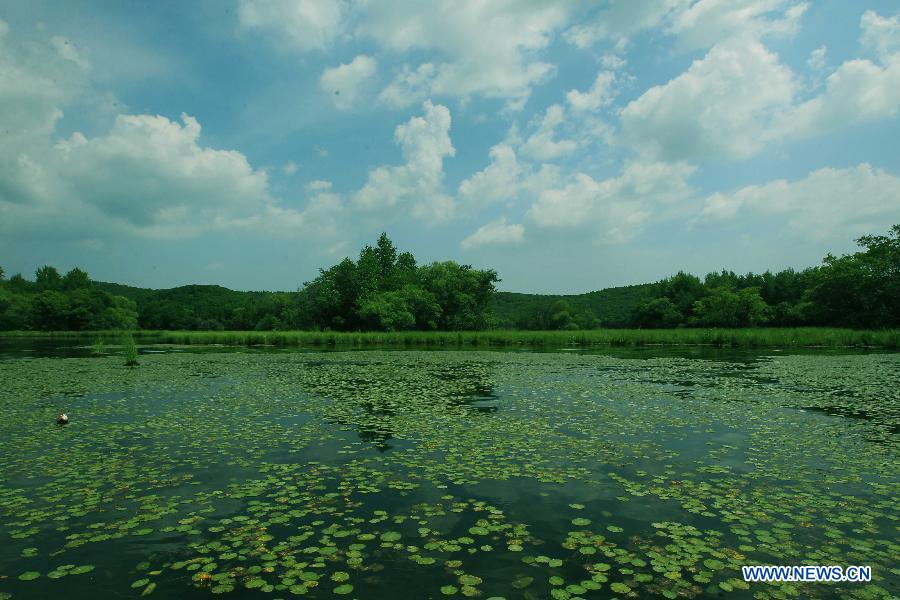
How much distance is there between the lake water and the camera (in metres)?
4.64

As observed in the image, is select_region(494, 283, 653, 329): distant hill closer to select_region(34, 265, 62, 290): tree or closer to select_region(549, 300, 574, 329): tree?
select_region(549, 300, 574, 329): tree

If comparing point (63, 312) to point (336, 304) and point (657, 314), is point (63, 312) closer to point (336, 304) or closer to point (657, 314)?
point (336, 304)

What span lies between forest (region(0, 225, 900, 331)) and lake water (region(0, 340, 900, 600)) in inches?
2022

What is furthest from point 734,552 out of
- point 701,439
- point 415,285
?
point 415,285

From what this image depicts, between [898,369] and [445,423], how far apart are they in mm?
22276

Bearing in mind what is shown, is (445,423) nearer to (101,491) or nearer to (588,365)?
(101,491)

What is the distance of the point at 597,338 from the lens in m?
46.7

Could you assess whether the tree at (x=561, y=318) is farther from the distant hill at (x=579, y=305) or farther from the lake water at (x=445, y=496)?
the lake water at (x=445, y=496)

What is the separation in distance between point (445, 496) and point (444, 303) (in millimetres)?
66094

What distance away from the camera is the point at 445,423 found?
37.6 ft

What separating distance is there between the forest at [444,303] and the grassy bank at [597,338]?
12.0 meters

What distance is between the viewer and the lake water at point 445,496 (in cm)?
464

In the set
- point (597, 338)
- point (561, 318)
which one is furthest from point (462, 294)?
point (561, 318)

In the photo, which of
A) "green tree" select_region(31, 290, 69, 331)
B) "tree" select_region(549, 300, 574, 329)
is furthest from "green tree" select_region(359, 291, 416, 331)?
"green tree" select_region(31, 290, 69, 331)
